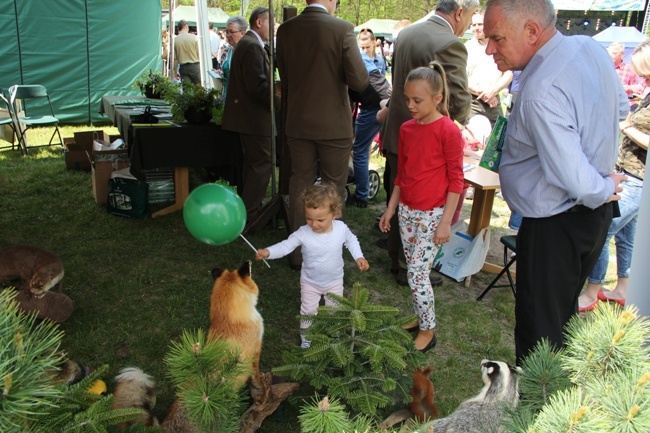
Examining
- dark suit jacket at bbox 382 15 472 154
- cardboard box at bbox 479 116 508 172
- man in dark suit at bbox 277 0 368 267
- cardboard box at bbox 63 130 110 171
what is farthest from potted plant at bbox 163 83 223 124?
cardboard box at bbox 479 116 508 172

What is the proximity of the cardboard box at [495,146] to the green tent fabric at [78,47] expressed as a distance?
30.9 ft

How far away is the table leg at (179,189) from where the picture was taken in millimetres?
5449

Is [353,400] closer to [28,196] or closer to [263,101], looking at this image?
[263,101]

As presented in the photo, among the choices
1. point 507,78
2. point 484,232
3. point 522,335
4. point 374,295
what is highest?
point 507,78

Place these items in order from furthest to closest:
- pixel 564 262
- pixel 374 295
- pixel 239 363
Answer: pixel 374 295 < pixel 564 262 < pixel 239 363

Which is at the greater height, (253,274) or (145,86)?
(145,86)

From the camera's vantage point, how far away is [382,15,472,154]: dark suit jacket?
3.64 m

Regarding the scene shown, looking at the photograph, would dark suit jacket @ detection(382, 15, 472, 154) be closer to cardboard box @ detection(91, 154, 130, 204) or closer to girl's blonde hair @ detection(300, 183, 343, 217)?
girl's blonde hair @ detection(300, 183, 343, 217)

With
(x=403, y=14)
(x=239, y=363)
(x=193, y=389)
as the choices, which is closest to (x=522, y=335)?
(x=239, y=363)

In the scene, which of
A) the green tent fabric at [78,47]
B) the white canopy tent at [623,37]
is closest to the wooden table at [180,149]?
the green tent fabric at [78,47]

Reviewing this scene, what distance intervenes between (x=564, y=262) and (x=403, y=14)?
37.7 metres

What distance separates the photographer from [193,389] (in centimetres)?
110

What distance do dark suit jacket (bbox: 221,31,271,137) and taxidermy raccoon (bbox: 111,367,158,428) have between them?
9.99 ft

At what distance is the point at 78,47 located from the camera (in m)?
10.1
